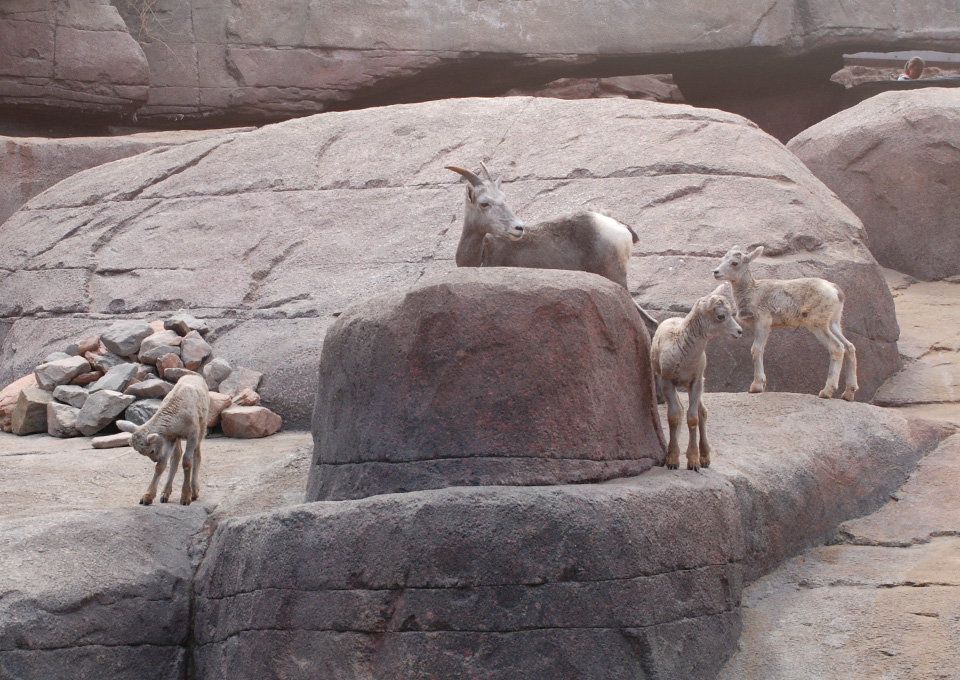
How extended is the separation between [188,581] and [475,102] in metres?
7.04

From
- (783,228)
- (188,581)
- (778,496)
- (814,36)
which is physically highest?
(814,36)

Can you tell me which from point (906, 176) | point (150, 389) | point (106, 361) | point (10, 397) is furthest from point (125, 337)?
point (906, 176)

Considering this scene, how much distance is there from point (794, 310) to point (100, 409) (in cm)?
450

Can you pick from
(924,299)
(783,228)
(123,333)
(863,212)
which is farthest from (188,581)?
(863,212)

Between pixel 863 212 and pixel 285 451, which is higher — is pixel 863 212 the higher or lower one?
the higher one

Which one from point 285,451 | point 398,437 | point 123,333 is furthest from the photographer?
point 123,333

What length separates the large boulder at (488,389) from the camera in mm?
4367

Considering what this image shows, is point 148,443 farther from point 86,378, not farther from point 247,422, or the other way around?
point 86,378

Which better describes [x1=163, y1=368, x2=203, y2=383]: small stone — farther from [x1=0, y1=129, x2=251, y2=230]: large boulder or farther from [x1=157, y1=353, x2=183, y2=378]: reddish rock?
[x1=0, y1=129, x2=251, y2=230]: large boulder

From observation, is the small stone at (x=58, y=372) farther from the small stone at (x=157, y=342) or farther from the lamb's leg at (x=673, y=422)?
the lamb's leg at (x=673, y=422)

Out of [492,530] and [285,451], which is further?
[285,451]

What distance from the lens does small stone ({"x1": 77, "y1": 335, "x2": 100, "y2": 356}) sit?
8.05m

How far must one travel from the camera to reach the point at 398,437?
4473 millimetres

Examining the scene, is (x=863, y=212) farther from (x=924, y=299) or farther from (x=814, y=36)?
(x=814, y=36)
